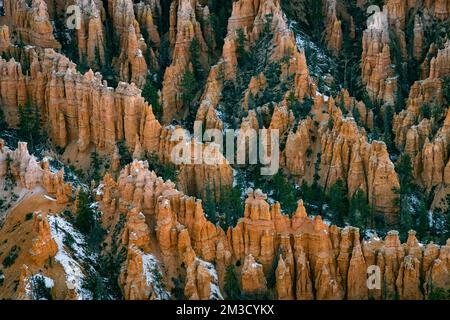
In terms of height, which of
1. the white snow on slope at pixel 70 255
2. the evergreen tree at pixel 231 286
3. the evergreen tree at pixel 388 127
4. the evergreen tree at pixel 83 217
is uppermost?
the evergreen tree at pixel 388 127

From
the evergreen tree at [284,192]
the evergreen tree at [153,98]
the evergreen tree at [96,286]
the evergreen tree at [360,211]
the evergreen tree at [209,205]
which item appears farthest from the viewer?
the evergreen tree at [153,98]

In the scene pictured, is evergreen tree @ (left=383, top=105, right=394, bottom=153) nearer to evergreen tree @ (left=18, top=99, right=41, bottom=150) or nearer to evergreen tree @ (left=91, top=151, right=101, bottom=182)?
evergreen tree @ (left=91, top=151, right=101, bottom=182)

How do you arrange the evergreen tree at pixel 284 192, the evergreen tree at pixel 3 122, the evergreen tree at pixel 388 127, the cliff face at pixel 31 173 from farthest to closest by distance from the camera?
the evergreen tree at pixel 3 122 < the evergreen tree at pixel 388 127 < the evergreen tree at pixel 284 192 < the cliff face at pixel 31 173

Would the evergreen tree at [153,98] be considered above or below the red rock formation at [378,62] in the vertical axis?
below

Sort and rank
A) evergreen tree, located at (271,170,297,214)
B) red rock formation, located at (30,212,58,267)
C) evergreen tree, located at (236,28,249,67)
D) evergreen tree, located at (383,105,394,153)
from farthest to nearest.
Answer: evergreen tree, located at (236,28,249,67) → evergreen tree, located at (383,105,394,153) → evergreen tree, located at (271,170,297,214) → red rock formation, located at (30,212,58,267)

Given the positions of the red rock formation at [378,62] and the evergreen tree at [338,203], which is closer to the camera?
the evergreen tree at [338,203]

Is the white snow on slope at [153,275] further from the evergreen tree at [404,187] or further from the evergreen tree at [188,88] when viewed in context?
the evergreen tree at [188,88]

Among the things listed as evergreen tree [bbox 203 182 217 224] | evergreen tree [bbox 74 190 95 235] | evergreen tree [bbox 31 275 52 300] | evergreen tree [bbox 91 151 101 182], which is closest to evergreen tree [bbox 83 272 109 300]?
evergreen tree [bbox 31 275 52 300]

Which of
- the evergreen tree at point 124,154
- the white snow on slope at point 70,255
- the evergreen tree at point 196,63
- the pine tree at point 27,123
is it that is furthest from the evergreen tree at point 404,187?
the pine tree at point 27,123

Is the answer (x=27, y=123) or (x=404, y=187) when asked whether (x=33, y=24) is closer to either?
(x=27, y=123)

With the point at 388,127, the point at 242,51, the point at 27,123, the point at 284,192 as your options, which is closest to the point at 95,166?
the point at 27,123

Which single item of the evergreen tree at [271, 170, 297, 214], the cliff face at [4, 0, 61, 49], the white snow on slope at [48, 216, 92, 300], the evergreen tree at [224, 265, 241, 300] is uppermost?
the cliff face at [4, 0, 61, 49]
